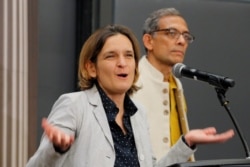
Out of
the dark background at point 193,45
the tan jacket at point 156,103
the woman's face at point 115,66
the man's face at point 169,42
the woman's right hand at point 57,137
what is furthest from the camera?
the dark background at point 193,45

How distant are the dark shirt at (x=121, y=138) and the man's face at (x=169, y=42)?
A: 2.27 feet

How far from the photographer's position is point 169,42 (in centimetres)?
260

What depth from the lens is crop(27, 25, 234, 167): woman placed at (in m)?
1.76

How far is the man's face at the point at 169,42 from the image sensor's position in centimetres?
257

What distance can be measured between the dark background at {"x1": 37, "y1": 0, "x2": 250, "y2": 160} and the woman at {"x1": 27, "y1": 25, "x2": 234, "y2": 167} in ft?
4.51

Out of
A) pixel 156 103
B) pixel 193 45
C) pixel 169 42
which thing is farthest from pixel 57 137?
pixel 193 45

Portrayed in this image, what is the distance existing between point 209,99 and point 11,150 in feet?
4.31

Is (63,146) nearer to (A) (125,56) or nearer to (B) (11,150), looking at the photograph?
(A) (125,56)

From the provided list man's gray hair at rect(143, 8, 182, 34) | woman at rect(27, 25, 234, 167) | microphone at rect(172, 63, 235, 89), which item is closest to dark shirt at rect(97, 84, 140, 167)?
woman at rect(27, 25, 234, 167)

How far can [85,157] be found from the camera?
1.75 m

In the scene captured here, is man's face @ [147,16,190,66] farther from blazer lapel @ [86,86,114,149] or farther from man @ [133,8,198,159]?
blazer lapel @ [86,86,114,149]

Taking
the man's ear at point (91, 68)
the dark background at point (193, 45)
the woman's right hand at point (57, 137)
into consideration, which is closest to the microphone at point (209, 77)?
the man's ear at point (91, 68)

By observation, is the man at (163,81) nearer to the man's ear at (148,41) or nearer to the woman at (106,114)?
the man's ear at (148,41)

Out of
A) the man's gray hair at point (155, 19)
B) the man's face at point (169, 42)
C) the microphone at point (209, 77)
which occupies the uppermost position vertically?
the man's gray hair at point (155, 19)
